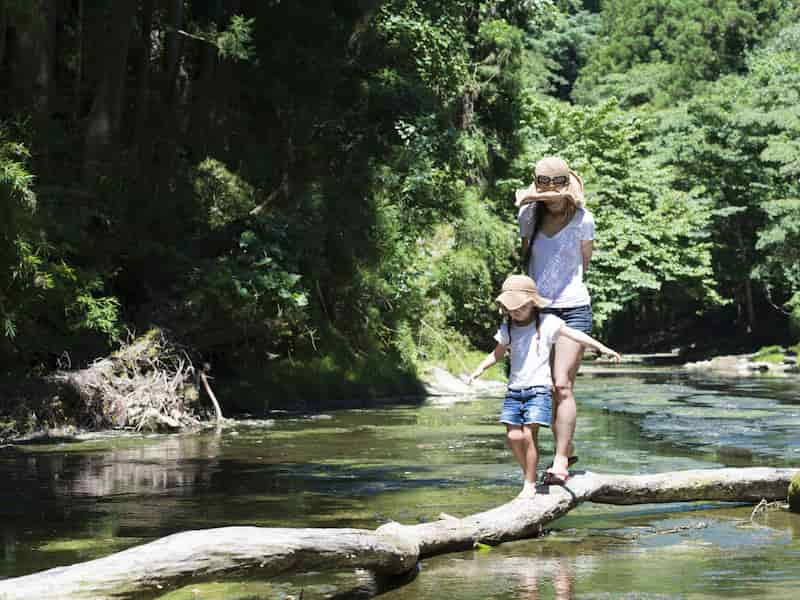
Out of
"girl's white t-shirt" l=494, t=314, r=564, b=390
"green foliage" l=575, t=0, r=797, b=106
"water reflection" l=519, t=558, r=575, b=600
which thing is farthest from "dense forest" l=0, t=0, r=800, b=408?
"green foliage" l=575, t=0, r=797, b=106

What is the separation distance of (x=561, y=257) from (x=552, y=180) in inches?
18.1

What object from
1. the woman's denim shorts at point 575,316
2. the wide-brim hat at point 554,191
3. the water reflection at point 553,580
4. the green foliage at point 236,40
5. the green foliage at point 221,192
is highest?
the green foliage at point 236,40

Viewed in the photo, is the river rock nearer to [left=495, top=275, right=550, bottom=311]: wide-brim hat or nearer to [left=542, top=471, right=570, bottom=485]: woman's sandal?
[left=542, top=471, right=570, bottom=485]: woman's sandal

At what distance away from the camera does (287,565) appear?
486 centimetres

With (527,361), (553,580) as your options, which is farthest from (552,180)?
(553,580)

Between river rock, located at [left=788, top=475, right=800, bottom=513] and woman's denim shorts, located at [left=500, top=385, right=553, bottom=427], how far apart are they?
5.20ft

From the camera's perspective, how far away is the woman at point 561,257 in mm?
7145

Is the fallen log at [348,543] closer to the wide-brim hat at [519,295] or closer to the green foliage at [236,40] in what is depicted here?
the wide-brim hat at [519,295]

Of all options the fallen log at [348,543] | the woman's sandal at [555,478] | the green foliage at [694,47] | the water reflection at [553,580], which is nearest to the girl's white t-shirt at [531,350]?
the woman's sandal at [555,478]

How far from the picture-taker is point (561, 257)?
733cm

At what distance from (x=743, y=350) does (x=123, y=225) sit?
116 ft

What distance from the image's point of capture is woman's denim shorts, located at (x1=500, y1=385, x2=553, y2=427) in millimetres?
6824

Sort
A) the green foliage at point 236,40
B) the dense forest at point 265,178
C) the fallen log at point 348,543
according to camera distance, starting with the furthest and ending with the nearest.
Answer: the green foliage at point 236,40, the dense forest at point 265,178, the fallen log at point 348,543

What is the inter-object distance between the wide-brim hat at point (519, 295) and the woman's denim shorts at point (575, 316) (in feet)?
1.07
